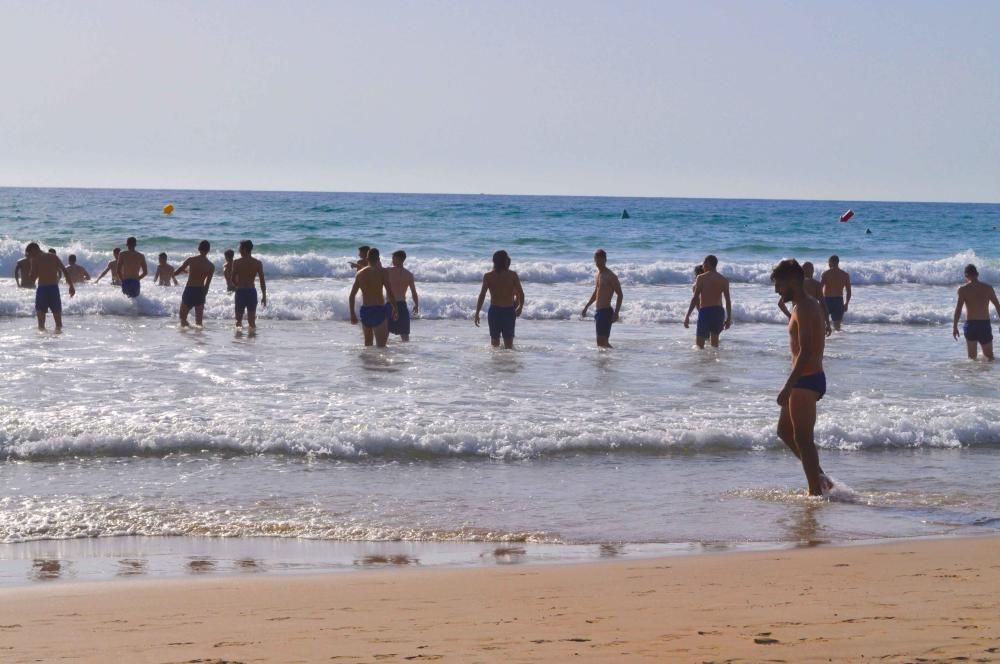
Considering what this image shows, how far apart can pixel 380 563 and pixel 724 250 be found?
37490 mm

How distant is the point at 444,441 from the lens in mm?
9078

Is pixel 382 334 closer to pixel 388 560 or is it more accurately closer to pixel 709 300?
pixel 709 300

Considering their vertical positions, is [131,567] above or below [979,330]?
below

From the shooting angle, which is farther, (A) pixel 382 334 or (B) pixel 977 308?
(A) pixel 382 334

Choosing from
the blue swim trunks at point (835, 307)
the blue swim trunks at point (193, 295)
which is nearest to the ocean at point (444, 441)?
the blue swim trunks at point (835, 307)

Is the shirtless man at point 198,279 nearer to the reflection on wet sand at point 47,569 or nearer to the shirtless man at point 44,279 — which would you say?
the shirtless man at point 44,279

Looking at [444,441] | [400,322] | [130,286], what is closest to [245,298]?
[400,322]

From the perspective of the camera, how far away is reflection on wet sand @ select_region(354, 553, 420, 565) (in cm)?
581

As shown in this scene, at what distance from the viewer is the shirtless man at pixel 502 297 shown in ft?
46.4

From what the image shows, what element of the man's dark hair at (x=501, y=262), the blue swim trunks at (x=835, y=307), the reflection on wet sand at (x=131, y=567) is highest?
the man's dark hair at (x=501, y=262)

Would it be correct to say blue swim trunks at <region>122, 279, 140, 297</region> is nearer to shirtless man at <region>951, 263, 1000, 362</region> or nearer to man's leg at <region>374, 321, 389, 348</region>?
man's leg at <region>374, 321, 389, 348</region>

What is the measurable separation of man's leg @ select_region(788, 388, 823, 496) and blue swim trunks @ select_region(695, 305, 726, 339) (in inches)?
301

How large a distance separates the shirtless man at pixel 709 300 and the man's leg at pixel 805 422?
270 inches

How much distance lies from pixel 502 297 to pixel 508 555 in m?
8.74
